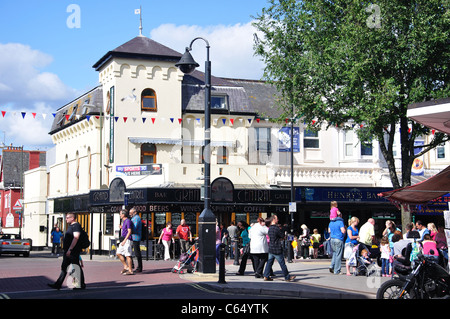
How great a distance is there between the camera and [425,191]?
730 inches

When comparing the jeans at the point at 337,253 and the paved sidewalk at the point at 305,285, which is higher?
the jeans at the point at 337,253

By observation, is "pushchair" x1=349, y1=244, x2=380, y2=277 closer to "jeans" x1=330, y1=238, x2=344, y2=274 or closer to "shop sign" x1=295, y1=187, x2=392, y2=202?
"jeans" x1=330, y1=238, x2=344, y2=274

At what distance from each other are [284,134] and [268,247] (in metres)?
20.1

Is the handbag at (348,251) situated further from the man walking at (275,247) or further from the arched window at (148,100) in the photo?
the arched window at (148,100)

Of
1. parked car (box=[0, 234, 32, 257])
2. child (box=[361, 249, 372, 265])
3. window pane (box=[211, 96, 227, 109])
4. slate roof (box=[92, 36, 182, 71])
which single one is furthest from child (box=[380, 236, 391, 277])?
parked car (box=[0, 234, 32, 257])

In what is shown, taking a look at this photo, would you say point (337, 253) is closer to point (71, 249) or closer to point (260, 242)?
point (260, 242)

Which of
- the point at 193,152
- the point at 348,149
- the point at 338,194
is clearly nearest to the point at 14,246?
the point at 193,152

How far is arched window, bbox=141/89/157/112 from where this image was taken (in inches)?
1440

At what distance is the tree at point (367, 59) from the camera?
21.5 metres

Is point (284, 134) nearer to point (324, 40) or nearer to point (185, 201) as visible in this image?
point (185, 201)

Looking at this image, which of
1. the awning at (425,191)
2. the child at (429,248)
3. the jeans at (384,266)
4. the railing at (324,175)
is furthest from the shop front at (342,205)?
the child at (429,248)

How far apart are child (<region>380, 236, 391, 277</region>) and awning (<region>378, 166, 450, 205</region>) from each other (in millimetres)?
1413

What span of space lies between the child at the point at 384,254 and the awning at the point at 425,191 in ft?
4.64
